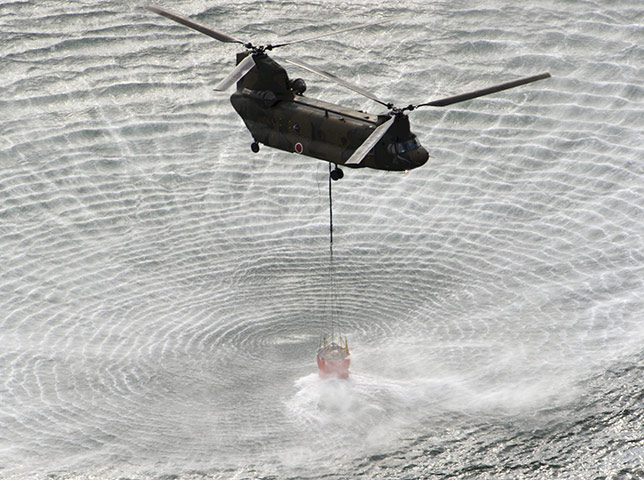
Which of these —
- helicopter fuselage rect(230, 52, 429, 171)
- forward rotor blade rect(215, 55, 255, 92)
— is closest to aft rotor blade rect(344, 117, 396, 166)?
helicopter fuselage rect(230, 52, 429, 171)

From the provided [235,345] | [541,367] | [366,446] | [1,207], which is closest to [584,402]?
[541,367]

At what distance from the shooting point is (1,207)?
1505 inches

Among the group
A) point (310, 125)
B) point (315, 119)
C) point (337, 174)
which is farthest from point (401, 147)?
point (310, 125)

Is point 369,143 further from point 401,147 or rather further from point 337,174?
point 337,174

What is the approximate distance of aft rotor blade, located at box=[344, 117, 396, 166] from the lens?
75.0 ft

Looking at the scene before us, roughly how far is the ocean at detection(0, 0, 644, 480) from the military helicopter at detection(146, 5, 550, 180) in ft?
23.4

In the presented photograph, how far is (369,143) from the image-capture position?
2347cm

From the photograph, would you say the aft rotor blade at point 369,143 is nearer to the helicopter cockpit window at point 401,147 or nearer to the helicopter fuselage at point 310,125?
the helicopter fuselage at point 310,125

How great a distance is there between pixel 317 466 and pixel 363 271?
10.8 m

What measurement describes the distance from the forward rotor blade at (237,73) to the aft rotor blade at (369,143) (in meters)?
3.56

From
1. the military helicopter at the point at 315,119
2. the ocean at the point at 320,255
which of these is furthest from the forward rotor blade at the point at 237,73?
the ocean at the point at 320,255

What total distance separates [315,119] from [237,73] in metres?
2.55

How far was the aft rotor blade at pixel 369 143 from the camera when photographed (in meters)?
22.9

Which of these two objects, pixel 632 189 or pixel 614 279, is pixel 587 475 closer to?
pixel 614 279
